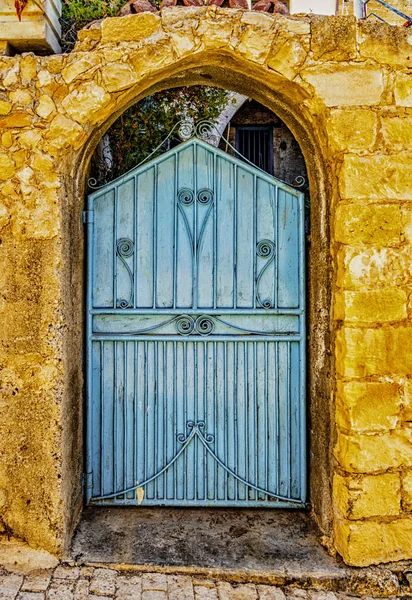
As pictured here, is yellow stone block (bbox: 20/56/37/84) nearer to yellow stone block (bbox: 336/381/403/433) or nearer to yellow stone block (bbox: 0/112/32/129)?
yellow stone block (bbox: 0/112/32/129)

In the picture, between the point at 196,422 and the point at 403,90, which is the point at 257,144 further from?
the point at 196,422

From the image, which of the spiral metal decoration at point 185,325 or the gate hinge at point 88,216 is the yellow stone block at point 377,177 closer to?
the spiral metal decoration at point 185,325

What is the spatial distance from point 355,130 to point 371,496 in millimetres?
1942

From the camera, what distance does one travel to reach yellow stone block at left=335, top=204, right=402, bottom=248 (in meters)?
2.64

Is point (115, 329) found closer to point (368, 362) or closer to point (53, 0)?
point (368, 362)

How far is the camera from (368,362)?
2.63 metres

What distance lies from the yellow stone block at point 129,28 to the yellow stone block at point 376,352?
1.91 metres

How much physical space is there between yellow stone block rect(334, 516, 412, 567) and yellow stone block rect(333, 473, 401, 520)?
53 millimetres

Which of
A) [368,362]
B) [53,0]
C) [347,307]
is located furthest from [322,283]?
[53,0]

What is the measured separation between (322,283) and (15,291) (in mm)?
1745

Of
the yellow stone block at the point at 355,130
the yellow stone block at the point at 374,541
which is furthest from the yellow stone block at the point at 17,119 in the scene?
the yellow stone block at the point at 374,541

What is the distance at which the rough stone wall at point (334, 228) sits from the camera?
263 cm

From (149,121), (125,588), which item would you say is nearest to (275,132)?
(149,121)

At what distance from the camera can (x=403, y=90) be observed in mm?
2664
